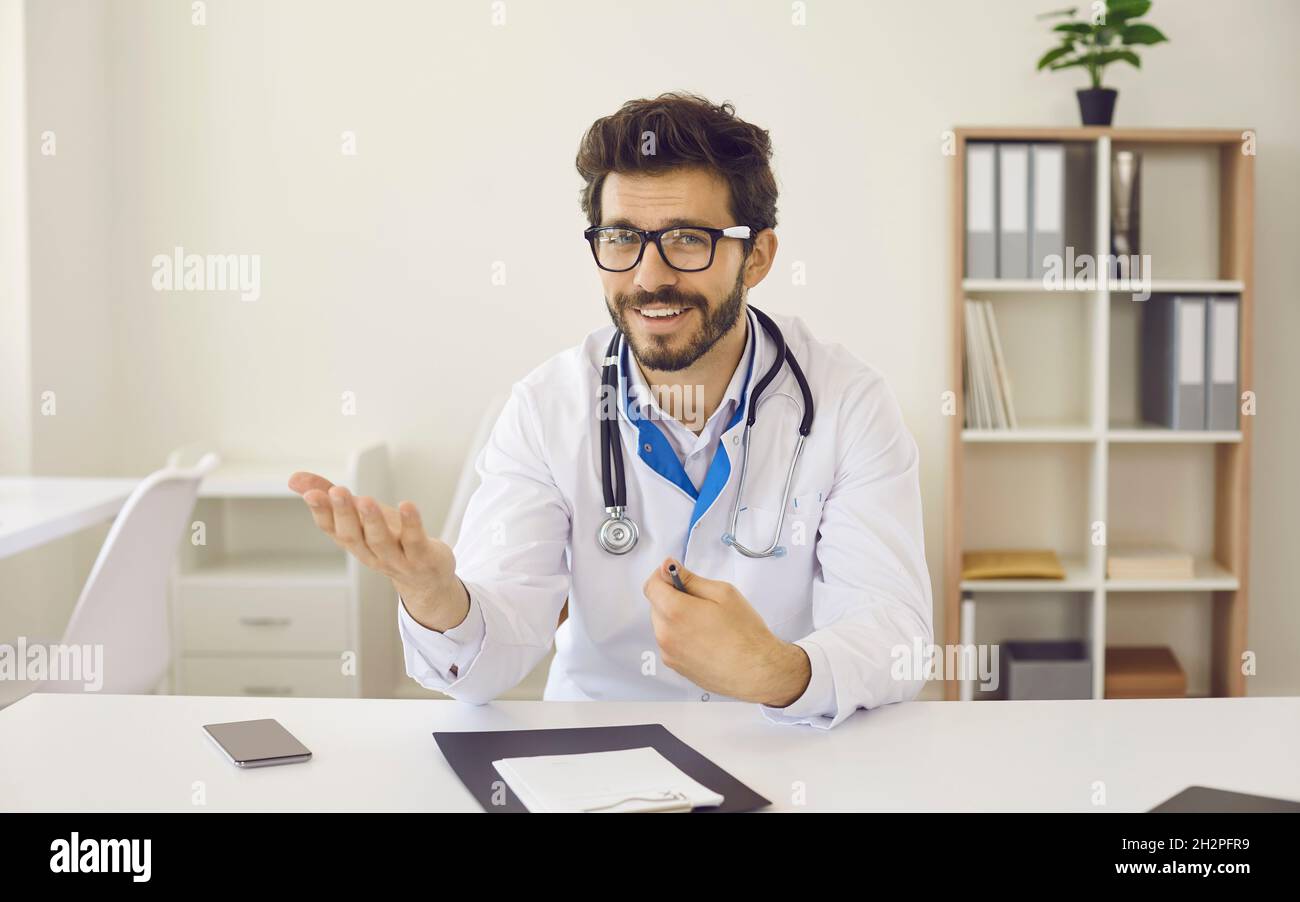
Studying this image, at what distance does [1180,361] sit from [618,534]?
6.85ft

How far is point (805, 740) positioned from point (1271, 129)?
2884 millimetres

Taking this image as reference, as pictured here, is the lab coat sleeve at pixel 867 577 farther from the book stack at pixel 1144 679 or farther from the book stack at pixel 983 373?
A: the book stack at pixel 1144 679

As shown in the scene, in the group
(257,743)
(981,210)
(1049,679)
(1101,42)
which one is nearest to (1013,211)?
(981,210)

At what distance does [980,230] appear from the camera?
3.05 meters

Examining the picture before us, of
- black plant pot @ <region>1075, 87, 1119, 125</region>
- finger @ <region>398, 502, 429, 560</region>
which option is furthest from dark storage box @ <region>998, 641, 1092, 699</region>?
finger @ <region>398, 502, 429, 560</region>

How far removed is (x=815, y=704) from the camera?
116 centimetres

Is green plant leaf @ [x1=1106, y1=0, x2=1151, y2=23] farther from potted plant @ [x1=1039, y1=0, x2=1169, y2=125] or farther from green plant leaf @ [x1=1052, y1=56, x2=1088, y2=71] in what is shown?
green plant leaf @ [x1=1052, y1=56, x2=1088, y2=71]

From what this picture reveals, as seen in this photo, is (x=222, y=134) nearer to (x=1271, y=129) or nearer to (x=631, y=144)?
(x=631, y=144)

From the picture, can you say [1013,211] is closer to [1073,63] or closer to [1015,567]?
[1073,63]

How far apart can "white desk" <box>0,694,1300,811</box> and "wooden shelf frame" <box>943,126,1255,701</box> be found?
1861 mm

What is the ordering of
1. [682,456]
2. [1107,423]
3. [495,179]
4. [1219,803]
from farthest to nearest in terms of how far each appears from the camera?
[495,179], [1107,423], [682,456], [1219,803]

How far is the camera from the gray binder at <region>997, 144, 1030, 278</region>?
3.02 metres

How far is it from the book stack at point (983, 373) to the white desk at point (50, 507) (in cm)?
208
